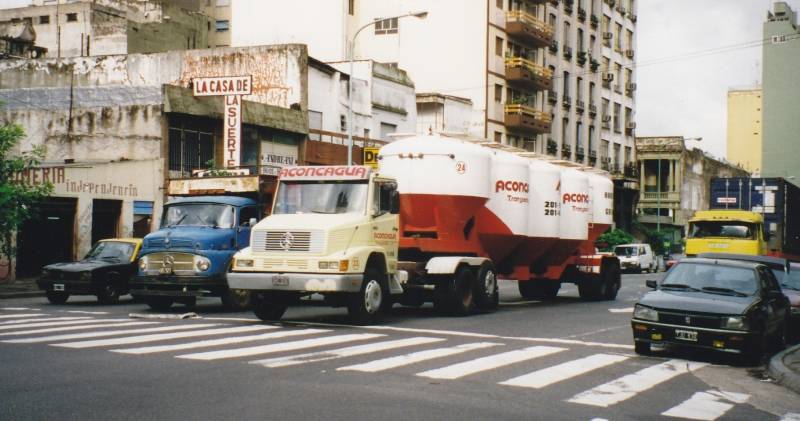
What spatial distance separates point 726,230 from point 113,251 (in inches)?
777

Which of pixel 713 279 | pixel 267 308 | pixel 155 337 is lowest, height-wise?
pixel 155 337

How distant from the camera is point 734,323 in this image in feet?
43.4

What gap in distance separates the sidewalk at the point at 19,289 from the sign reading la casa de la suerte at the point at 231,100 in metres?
8.64

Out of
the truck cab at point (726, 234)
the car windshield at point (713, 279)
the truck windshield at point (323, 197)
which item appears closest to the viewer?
the car windshield at point (713, 279)

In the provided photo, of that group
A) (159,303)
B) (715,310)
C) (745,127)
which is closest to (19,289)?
(159,303)

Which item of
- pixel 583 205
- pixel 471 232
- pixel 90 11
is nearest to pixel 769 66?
pixel 90 11

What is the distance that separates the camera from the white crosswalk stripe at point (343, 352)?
11.9m

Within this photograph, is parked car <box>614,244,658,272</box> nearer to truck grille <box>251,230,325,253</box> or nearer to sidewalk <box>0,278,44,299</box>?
sidewalk <box>0,278,44,299</box>

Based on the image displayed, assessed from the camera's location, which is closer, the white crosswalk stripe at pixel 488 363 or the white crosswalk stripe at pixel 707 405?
the white crosswalk stripe at pixel 707 405

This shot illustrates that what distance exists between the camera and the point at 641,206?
87875mm

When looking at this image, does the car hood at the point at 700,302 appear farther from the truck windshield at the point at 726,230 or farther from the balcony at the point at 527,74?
the balcony at the point at 527,74

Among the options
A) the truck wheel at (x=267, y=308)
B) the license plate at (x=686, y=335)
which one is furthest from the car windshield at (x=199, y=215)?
the license plate at (x=686, y=335)

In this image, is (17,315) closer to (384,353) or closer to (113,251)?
(113,251)

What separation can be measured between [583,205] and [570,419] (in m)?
18.7
